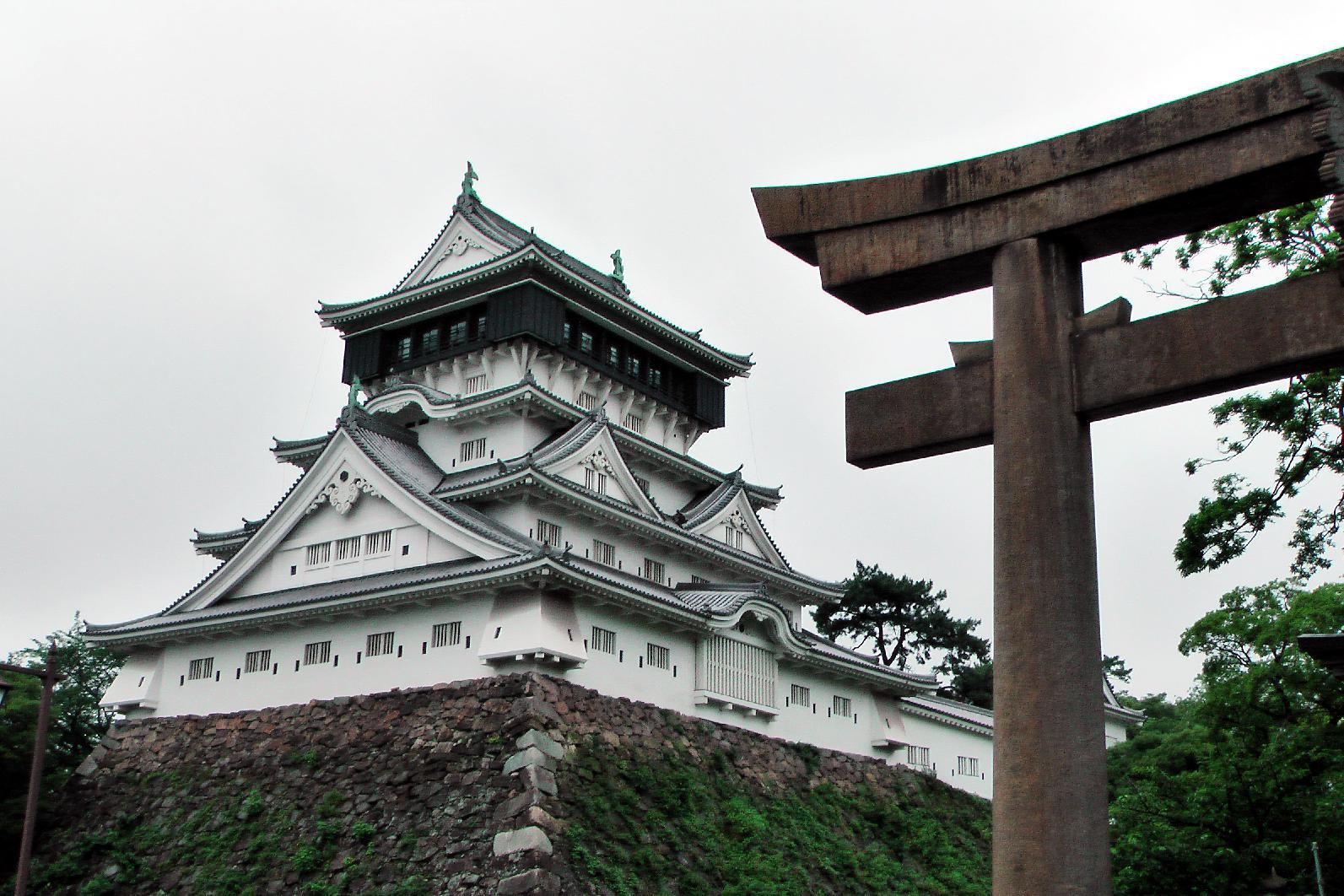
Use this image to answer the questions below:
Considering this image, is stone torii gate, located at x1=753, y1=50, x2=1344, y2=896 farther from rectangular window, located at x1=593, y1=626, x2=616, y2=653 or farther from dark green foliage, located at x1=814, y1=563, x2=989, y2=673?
dark green foliage, located at x1=814, y1=563, x2=989, y2=673

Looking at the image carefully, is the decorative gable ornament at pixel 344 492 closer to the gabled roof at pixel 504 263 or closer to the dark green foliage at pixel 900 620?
the gabled roof at pixel 504 263

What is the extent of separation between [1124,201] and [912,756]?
27.3 meters

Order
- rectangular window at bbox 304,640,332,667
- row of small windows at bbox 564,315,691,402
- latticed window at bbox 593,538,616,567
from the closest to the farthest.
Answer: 1. rectangular window at bbox 304,640,332,667
2. latticed window at bbox 593,538,616,567
3. row of small windows at bbox 564,315,691,402

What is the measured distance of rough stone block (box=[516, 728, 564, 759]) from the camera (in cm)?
2067

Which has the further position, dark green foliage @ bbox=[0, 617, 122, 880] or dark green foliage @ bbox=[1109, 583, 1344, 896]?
dark green foliage @ bbox=[0, 617, 122, 880]

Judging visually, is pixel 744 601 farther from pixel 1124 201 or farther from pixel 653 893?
pixel 1124 201

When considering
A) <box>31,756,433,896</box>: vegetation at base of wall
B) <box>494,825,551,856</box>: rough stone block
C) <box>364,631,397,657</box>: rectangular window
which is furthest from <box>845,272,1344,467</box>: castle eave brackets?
<box>364,631,397,657</box>: rectangular window

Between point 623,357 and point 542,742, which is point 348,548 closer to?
point 542,742

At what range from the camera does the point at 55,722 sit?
112ft

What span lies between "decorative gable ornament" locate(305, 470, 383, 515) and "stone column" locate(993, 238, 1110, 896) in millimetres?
21530

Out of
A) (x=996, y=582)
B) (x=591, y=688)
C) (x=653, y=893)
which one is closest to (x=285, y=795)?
(x=591, y=688)

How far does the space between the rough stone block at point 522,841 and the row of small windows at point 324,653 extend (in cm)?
452

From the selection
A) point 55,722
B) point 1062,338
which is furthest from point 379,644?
point 1062,338

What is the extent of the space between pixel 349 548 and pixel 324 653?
2.47 metres
